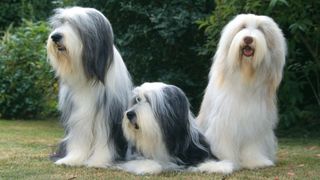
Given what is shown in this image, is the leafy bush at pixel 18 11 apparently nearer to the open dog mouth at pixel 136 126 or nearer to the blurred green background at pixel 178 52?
the blurred green background at pixel 178 52

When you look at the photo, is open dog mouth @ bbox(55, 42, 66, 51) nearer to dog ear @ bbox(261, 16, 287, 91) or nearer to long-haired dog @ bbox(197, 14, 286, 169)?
long-haired dog @ bbox(197, 14, 286, 169)

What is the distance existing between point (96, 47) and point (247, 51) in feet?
4.01

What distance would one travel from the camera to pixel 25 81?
1052 cm

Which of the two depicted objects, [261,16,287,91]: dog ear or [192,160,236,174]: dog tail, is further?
[261,16,287,91]: dog ear

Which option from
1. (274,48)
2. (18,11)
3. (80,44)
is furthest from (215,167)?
(18,11)

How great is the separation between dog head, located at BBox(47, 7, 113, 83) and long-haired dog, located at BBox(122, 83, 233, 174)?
1.26 feet

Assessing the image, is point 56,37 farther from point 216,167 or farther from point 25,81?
point 25,81

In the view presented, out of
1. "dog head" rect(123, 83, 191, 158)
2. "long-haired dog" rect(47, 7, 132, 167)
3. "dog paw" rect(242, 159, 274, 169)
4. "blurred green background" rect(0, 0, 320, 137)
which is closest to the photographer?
"dog head" rect(123, 83, 191, 158)

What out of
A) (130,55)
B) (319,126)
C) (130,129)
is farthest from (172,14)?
(130,129)

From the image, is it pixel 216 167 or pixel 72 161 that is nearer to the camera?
pixel 216 167

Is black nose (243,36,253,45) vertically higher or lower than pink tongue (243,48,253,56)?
higher

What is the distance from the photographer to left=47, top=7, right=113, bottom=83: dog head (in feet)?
16.5

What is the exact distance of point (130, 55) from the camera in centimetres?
892

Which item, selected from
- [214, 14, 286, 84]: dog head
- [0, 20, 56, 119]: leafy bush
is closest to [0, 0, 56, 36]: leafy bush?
[0, 20, 56, 119]: leafy bush
